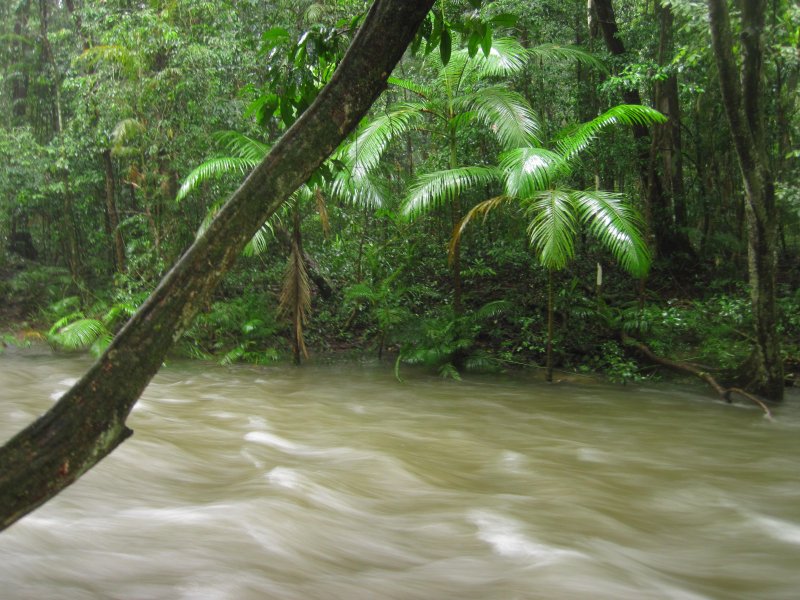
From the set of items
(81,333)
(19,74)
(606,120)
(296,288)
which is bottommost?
(81,333)

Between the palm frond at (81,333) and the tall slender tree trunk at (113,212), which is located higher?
the tall slender tree trunk at (113,212)

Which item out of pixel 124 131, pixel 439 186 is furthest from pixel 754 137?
pixel 124 131

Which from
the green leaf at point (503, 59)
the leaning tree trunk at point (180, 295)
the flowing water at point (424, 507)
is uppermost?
the green leaf at point (503, 59)

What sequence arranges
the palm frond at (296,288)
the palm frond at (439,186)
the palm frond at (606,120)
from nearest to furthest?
the palm frond at (606,120) < the palm frond at (439,186) < the palm frond at (296,288)

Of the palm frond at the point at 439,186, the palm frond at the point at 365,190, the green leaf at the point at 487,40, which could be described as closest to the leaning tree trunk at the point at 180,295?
the green leaf at the point at 487,40

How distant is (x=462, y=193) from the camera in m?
10.4

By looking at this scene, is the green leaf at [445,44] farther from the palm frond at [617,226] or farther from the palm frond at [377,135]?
the palm frond at [377,135]

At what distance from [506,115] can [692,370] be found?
3816 millimetres

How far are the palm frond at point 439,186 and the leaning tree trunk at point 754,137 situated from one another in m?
2.58

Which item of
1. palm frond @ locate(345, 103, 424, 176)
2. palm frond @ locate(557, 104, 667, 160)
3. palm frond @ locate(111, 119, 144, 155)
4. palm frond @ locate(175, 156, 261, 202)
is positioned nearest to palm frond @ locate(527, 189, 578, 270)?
palm frond @ locate(557, 104, 667, 160)

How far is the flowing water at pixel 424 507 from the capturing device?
111 inches

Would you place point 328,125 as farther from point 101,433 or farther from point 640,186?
point 640,186

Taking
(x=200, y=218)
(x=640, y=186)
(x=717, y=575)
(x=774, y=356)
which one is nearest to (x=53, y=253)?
(x=200, y=218)

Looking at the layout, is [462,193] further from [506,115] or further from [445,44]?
[445,44]
